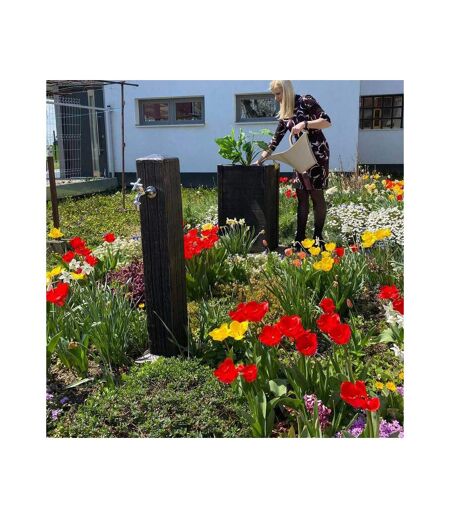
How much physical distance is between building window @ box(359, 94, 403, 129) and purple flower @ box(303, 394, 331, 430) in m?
9.45

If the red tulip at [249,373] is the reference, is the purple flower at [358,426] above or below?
below

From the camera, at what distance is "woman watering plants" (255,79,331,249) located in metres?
4.25

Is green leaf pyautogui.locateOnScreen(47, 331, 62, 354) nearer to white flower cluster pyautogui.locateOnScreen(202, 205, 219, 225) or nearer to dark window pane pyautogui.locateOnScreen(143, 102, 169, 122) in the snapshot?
white flower cluster pyautogui.locateOnScreen(202, 205, 219, 225)

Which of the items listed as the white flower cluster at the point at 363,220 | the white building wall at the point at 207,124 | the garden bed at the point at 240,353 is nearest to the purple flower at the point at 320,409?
the garden bed at the point at 240,353

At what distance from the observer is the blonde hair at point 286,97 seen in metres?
4.19

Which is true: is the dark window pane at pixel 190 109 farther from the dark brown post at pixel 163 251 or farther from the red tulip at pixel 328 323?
the red tulip at pixel 328 323

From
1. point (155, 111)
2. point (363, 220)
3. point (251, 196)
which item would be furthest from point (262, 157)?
point (155, 111)

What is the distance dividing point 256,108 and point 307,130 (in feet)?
19.2

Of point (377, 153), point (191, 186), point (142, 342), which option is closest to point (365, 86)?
point (377, 153)

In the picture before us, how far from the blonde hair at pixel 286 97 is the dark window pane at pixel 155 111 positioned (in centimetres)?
655

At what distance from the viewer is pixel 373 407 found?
1.69 meters

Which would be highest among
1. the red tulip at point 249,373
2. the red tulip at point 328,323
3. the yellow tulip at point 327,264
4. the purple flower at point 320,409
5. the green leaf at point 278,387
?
the yellow tulip at point 327,264
